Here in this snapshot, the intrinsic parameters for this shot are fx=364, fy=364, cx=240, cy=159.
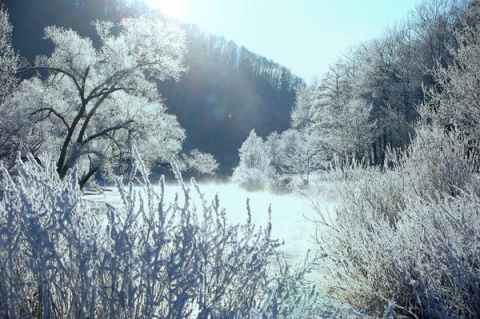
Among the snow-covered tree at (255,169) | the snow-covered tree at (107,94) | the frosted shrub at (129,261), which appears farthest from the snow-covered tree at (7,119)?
the snow-covered tree at (255,169)

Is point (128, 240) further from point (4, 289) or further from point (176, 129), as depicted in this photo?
point (176, 129)

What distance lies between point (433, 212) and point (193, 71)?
323ft

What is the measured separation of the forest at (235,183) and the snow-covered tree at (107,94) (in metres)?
0.09

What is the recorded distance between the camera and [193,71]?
98125 mm

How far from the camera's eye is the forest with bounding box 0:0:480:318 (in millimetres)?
1839

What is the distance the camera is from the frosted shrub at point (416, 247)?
10.6ft

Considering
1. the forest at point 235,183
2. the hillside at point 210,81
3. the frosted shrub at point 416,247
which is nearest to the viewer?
the forest at point 235,183

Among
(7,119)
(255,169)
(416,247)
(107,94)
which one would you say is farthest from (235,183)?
(416,247)

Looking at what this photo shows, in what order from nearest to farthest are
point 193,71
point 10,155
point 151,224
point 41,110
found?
point 151,224 < point 10,155 < point 41,110 < point 193,71

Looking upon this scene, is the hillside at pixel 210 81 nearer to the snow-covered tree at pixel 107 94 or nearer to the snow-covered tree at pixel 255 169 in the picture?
the snow-covered tree at pixel 255 169

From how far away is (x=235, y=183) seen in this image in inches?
1361

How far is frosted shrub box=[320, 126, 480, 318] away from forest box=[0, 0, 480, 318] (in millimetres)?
26

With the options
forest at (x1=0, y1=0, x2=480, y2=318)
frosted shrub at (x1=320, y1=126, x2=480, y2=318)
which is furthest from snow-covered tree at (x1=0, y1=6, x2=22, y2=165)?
frosted shrub at (x1=320, y1=126, x2=480, y2=318)

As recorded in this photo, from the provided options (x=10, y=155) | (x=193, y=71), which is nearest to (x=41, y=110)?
(x=10, y=155)
